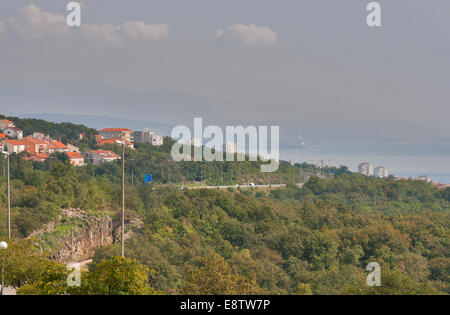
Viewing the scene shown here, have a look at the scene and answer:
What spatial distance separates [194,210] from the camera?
30438mm

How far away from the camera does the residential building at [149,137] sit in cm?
7075

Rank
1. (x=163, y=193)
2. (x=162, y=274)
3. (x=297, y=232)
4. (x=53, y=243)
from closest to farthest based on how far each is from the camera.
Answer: (x=162, y=274)
(x=53, y=243)
(x=297, y=232)
(x=163, y=193)

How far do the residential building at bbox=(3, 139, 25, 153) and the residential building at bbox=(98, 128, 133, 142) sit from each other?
2146 cm

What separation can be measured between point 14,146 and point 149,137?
25237 mm

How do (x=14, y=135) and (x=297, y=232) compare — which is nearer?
(x=297, y=232)

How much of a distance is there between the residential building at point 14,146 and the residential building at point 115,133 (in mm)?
21462

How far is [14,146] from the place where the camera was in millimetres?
50375

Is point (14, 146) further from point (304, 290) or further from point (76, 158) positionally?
point (304, 290)

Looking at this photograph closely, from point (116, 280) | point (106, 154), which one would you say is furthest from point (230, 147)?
point (116, 280)

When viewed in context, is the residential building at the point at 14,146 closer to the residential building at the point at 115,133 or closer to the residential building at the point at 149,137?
the residential building at the point at 115,133

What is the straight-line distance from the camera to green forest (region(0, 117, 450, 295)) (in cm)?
1216
